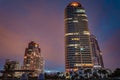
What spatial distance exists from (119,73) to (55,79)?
69.7 metres

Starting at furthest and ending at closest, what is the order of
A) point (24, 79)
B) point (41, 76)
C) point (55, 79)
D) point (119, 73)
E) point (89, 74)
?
1. point (89, 74)
2. point (55, 79)
3. point (119, 73)
4. point (24, 79)
5. point (41, 76)

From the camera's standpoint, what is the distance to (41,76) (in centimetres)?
9044

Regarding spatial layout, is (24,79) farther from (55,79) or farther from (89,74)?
(89,74)

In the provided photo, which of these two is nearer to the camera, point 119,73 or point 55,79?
point 119,73

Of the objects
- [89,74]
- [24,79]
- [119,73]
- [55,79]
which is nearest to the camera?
[24,79]

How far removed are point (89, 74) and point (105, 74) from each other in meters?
23.2

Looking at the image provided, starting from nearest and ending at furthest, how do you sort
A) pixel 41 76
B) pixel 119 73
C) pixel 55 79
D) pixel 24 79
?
pixel 41 76, pixel 24 79, pixel 119 73, pixel 55 79

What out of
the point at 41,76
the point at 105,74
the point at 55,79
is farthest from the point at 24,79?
the point at 105,74

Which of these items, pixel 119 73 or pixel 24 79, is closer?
pixel 24 79

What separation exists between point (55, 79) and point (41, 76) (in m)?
93.6

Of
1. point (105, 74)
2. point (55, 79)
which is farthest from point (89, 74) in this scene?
point (55, 79)

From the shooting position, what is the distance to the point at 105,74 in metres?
183

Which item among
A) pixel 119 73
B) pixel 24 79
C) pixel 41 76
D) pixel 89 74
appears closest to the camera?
pixel 41 76

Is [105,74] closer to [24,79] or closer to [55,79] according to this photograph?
[55,79]
